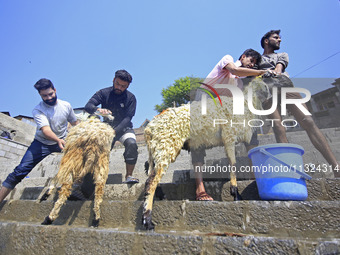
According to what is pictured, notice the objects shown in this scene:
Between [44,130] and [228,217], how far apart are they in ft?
11.4

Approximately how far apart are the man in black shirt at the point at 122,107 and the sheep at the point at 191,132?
3.38 feet

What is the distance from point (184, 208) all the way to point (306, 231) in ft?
4.20

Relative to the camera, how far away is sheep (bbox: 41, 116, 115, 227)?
2.74 m

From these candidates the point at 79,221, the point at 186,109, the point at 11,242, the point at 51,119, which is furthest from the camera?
the point at 51,119

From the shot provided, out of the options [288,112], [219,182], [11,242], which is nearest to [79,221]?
[11,242]

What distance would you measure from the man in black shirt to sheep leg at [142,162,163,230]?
1378mm

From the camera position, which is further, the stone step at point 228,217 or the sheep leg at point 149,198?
the sheep leg at point 149,198

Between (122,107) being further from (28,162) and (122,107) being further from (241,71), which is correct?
(241,71)

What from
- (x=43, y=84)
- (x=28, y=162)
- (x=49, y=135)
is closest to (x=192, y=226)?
(x=49, y=135)

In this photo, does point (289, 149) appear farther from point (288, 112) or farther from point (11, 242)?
point (11, 242)

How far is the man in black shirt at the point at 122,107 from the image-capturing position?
3777 mm

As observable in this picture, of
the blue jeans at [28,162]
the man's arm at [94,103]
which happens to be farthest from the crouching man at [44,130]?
the man's arm at [94,103]

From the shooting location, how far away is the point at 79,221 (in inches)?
111

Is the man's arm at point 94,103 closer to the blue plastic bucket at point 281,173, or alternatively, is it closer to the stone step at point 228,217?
the stone step at point 228,217
